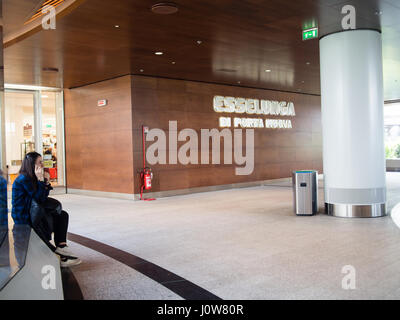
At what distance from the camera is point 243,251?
539 cm

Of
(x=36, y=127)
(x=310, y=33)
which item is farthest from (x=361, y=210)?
(x=36, y=127)

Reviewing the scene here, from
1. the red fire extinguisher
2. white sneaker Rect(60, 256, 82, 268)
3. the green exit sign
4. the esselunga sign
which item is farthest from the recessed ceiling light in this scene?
the esselunga sign

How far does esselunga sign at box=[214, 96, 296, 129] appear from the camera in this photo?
13641 millimetres

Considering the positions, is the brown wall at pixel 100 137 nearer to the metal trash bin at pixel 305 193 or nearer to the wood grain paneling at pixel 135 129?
the wood grain paneling at pixel 135 129

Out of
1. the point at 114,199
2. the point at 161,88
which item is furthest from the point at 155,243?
the point at 161,88

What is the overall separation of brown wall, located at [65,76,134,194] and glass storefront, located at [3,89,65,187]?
0.36m

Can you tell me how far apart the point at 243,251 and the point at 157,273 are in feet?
4.50

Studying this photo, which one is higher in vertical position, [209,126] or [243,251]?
[209,126]

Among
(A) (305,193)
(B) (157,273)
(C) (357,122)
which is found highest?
(C) (357,122)

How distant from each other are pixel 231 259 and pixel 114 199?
7226mm

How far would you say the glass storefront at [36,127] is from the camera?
13.1 metres

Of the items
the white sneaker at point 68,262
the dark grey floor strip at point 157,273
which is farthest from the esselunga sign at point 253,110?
the white sneaker at point 68,262

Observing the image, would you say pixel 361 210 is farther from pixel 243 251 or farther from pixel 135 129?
pixel 135 129
